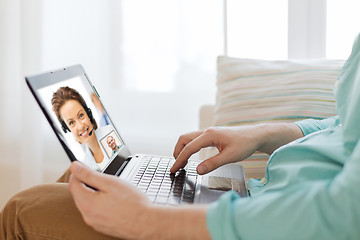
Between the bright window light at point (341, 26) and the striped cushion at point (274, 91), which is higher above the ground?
the bright window light at point (341, 26)

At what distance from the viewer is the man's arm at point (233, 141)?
936 mm

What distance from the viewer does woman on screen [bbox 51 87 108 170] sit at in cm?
84

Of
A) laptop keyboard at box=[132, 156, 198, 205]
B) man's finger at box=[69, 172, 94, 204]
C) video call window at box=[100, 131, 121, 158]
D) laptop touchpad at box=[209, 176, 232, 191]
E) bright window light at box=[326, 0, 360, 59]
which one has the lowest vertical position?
laptop touchpad at box=[209, 176, 232, 191]

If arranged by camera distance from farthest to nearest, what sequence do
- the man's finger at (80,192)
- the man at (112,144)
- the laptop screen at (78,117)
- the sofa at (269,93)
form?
the sofa at (269,93)
the man at (112,144)
the laptop screen at (78,117)
the man's finger at (80,192)

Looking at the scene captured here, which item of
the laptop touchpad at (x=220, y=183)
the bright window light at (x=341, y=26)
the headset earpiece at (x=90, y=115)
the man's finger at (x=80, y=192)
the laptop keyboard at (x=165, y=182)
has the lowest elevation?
the laptop touchpad at (x=220, y=183)

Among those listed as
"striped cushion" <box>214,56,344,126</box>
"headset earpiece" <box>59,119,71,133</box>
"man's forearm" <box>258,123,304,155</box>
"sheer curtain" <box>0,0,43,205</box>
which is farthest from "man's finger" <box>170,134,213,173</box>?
"sheer curtain" <box>0,0,43,205</box>

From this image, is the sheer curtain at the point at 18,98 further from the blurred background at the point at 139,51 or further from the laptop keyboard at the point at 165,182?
the laptop keyboard at the point at 165,182

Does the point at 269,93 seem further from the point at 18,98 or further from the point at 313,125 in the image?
the point at 18,98

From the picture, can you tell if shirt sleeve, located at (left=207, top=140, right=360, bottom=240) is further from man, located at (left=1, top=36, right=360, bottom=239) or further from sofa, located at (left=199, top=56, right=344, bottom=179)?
sofa, located at (left=199, top=56, right=344, bottom=179)

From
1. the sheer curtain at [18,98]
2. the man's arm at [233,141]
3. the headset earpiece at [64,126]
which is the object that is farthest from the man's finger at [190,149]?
the sheer curtain at [18,98]

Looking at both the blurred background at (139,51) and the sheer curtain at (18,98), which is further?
the sheer curtain at (18,98)

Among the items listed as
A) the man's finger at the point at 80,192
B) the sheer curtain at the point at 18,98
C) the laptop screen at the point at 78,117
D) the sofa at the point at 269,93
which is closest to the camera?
the man's finger at the point at 80,192

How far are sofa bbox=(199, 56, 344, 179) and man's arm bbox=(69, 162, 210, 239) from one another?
0.63 m

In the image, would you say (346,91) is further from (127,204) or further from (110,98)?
(110,98)
